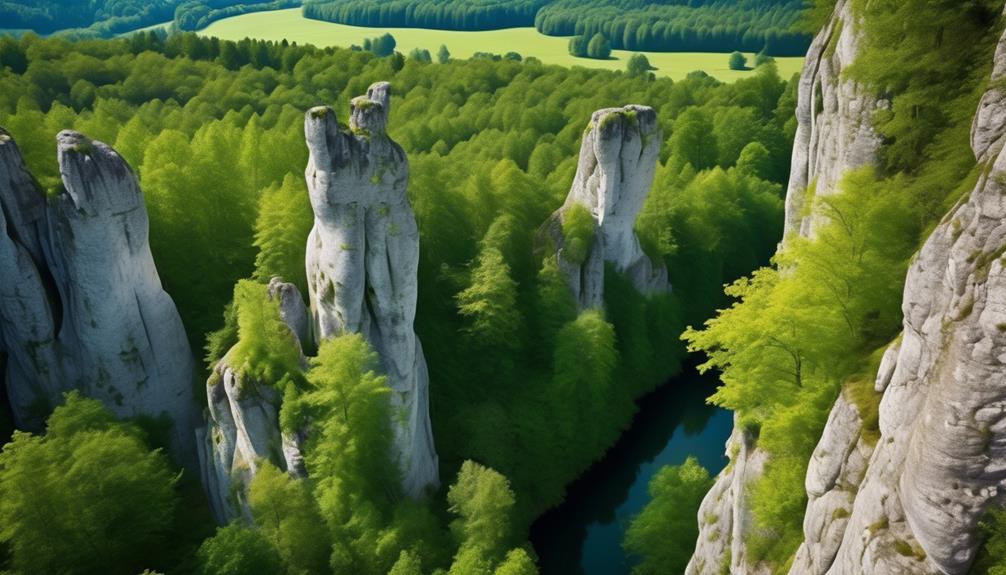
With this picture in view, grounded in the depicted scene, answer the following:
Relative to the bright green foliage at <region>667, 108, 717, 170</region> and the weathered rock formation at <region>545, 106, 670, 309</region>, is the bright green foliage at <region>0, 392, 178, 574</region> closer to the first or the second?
the weathered rock formation at <region>545, 106, 670, 309</region>

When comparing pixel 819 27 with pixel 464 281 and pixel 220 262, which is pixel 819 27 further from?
pixel 220 262

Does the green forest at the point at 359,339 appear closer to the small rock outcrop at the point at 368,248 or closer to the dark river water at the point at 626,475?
the dark river water at the point at 626,475

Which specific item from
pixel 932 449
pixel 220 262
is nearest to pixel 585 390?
pixel 220 262

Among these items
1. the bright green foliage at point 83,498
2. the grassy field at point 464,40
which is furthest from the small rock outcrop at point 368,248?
the grassy field at point 464,40

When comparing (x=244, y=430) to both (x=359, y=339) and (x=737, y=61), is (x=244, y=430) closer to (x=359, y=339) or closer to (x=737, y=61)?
(x=359, y=339)

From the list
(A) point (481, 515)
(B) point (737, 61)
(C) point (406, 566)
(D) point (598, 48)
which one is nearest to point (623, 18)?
(D) point (598, 48)

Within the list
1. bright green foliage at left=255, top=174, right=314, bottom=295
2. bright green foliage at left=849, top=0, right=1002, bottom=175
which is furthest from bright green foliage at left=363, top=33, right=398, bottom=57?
bright green foliage at left=849, top=0, right=1002, bottom=175
